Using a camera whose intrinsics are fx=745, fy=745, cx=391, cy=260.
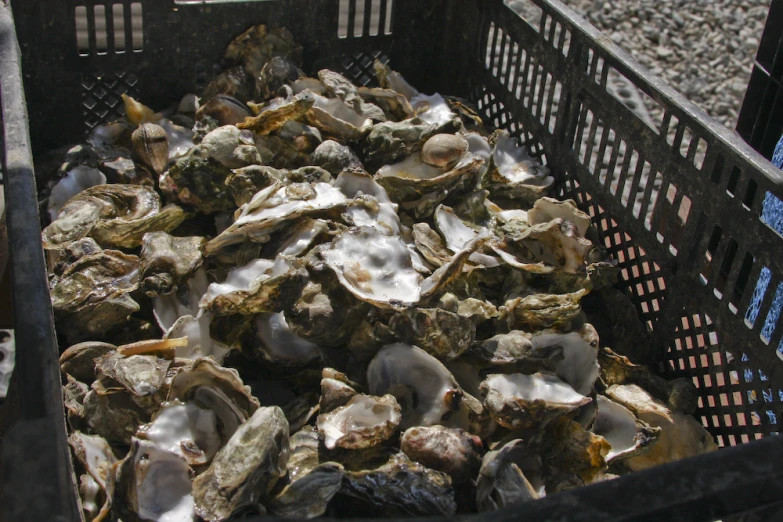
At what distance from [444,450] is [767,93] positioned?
167 cm

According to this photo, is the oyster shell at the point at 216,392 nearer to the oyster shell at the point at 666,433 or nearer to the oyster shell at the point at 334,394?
the oyster shell at the point at 334,394

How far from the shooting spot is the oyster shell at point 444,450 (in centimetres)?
124

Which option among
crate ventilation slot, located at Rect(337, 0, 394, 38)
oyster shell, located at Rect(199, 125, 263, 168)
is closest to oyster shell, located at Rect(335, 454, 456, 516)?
oyster shell, located at Rect(199, 125, 263, 168)

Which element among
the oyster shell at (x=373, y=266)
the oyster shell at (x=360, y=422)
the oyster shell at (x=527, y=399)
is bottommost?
A: the oyster shell at (x=360, y=422)

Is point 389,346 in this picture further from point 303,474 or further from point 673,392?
point 673,392

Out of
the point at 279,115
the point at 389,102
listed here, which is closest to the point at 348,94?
the point at 389,102

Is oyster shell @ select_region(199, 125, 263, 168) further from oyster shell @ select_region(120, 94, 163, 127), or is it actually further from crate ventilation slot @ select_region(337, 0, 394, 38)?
crate ventilation slot @ select_region(337, 0, 394, 38)

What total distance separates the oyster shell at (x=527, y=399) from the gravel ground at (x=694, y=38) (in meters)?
3.02

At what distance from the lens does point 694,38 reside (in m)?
4.57

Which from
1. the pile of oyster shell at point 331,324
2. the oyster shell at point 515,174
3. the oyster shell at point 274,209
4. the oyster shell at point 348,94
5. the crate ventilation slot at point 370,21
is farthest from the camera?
the crate ventilation slot at point 370,21

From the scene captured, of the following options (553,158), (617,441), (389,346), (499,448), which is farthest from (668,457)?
(553,158)

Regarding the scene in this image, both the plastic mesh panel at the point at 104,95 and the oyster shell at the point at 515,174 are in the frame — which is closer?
the oyster shell at the point at 515,174

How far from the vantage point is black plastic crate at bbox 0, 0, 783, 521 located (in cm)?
60

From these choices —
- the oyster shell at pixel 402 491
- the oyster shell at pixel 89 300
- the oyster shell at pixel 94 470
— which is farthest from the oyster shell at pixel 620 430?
the oyster shell at pixel 89 300
